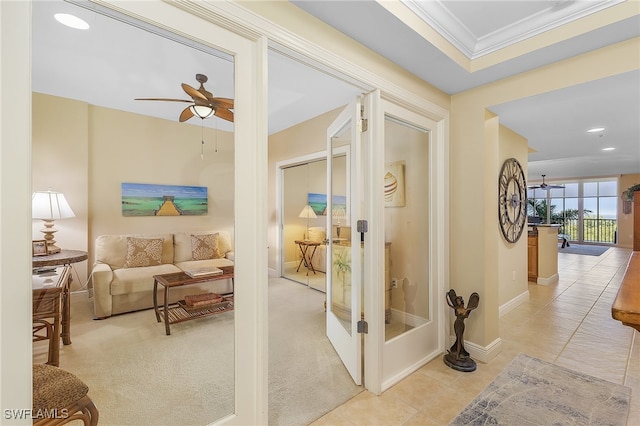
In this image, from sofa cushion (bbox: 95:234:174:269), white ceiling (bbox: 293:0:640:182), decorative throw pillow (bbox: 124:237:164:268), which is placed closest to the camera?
sofa cushion (bbox: 95:234:174:269)

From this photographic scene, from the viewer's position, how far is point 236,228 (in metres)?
1.43

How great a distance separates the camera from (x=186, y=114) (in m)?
1.44

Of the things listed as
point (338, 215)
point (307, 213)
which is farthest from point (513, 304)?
point (307, 213)

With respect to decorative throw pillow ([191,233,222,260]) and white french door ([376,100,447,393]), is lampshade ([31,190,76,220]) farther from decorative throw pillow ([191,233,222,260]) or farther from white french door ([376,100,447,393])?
white french door ([376,100,447,393])

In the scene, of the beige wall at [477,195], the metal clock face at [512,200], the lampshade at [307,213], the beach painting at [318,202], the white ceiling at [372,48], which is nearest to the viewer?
the white ceiling at [372,48]

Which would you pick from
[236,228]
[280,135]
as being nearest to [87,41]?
[236,228]

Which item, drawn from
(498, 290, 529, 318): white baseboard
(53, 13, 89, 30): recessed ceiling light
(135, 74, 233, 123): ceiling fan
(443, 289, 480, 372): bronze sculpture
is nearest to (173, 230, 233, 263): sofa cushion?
(135, 74, 233, 123): ceiling fan

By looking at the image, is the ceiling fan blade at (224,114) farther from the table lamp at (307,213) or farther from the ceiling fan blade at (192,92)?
the table lamp at (307,213)

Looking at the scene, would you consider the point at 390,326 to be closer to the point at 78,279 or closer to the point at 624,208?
the point at 78,279

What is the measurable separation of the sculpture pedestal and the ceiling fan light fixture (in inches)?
103

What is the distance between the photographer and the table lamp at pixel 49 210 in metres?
1.06

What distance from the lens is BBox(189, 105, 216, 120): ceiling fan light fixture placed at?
4.75ft

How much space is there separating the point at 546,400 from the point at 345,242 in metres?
1.81

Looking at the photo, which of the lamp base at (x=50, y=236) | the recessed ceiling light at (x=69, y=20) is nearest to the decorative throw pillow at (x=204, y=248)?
the lamp base at (x=50, y=236)
